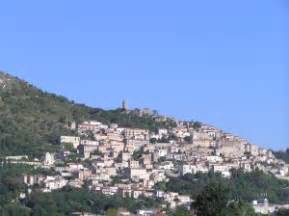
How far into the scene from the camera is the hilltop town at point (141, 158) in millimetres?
99244

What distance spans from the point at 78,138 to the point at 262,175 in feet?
60.1

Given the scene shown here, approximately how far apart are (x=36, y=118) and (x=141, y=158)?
9971 millimetres

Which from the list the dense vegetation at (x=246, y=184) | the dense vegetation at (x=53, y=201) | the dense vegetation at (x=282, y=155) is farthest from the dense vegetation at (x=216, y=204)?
the dense vegetation at (x=282, y=155)

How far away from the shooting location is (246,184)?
104625 millimetres

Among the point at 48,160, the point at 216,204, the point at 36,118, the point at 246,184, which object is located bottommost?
the point at 216,204

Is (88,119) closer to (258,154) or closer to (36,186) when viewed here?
(258,154)

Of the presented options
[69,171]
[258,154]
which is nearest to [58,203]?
[69,171]

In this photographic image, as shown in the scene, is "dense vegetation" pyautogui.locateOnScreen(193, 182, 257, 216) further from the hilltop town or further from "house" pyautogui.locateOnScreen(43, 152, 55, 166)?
"house" pyautogui.locateOnScreen(43, 152, 55, 166)

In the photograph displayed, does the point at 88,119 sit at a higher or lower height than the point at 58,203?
higher

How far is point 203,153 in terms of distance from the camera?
123938 millimetres

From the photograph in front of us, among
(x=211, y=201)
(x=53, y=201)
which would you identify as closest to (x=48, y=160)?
(x=53, y=201)

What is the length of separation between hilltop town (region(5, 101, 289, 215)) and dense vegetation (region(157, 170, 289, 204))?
114cm

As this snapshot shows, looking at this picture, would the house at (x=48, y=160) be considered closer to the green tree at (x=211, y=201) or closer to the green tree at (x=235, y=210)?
the green tree at (x=235, y=210)

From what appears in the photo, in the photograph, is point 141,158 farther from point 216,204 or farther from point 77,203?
point 216,204
